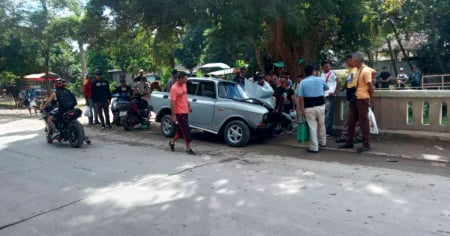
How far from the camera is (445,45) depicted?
73.9 feet

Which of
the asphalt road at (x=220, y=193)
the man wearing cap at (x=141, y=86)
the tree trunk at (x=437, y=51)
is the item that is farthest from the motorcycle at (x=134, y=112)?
the tree trunk at (x=437, y=51)

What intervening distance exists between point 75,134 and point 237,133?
382 cm

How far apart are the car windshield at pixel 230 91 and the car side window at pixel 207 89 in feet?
0.55

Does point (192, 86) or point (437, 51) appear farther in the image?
point (437, 51)

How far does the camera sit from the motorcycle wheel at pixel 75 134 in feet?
31.8

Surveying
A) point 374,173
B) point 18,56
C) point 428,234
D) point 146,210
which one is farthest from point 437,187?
point 18,56

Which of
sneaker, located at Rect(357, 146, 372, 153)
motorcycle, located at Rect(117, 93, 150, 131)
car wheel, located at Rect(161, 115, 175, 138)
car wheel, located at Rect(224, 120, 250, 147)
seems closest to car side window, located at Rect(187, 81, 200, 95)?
car wheel, located at Rect(161, 115, 175, 138)

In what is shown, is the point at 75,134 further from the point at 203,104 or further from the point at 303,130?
the point at 303,130

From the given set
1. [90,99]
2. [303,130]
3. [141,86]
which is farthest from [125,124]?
[303,130]

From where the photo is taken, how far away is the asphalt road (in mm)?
4527

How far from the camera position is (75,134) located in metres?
9.80

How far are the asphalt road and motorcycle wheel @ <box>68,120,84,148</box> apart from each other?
1.82ft

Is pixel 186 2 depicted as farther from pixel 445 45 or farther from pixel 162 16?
pixel 445 45

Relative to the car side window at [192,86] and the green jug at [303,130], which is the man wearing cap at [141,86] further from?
the green jug at [303,130]
